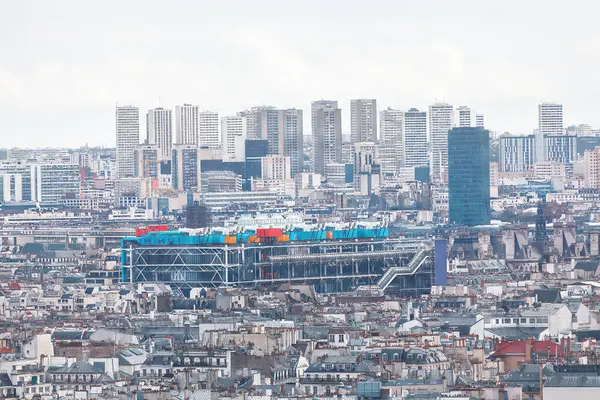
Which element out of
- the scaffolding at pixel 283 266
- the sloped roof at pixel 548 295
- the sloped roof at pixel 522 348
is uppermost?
the scaffolding at pixel 283 266

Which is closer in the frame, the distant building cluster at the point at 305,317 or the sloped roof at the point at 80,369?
the distant building cluster at the point at 305,317

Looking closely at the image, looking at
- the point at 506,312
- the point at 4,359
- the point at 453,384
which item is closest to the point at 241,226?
the point at 506,312

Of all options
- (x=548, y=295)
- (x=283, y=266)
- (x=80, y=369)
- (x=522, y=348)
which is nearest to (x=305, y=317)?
(x=548, y=295)

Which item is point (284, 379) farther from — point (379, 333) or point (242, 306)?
point (242, 306)

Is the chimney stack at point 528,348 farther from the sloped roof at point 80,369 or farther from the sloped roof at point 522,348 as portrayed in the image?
the sloped roof at point 80,369

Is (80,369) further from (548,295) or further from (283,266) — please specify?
(283,266)

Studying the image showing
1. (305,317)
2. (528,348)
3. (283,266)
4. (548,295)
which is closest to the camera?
(528,348)

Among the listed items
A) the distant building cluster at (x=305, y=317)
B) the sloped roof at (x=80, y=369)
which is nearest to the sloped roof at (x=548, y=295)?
the distant building cluster at (x=305, y=317)

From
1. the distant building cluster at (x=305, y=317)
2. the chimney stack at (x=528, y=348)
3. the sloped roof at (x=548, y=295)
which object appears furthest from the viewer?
the sloped roof at (x=548, y=295)

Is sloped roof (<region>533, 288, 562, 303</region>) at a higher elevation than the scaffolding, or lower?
lower

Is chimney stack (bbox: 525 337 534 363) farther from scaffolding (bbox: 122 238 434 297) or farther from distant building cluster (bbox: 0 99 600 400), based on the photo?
scaffolding (bbox: 122 238 434 297)

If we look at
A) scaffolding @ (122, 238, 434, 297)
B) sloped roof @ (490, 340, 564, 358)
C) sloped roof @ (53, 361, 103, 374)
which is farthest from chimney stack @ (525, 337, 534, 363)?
scaffolding @ (122, 238, 434, 297)
